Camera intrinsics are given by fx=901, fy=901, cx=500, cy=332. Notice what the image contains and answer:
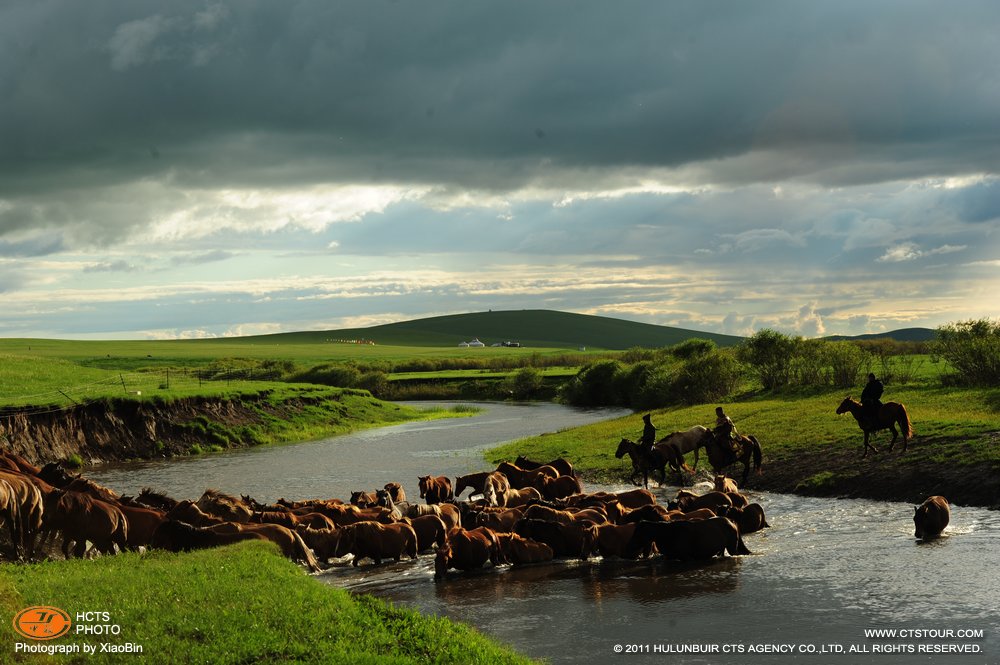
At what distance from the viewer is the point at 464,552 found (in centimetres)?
1800

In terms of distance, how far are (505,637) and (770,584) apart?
5117 mm

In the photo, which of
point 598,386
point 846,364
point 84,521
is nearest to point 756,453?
point 84,521

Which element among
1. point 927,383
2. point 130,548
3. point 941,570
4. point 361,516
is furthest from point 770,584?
point 927,383

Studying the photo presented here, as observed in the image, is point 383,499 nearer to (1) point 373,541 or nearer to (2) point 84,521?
(1) point 373,541

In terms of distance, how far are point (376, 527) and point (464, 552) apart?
8.76 feet

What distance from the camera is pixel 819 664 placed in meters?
11.9

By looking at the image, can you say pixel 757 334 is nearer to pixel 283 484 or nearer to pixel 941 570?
pixel 283 484

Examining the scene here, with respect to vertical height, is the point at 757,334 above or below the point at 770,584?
above

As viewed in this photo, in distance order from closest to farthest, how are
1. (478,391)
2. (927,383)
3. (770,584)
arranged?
(770,584) → (927,383) → (478,391)

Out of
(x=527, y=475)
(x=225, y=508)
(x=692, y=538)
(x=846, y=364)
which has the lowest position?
(x=527, y=475)

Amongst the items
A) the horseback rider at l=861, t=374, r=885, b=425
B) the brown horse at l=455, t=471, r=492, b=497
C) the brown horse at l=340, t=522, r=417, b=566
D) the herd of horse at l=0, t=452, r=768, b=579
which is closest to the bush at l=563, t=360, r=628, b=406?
the brown horse at l=455, t=471, r=492, b=497

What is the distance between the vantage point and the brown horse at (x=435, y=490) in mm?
28000

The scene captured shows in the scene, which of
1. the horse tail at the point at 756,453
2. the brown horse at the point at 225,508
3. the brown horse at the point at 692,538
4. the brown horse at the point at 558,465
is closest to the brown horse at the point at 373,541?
the brown horse at the point at 225,508

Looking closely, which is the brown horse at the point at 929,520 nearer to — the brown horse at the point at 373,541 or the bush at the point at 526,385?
the brown horse at the point at 373,541
